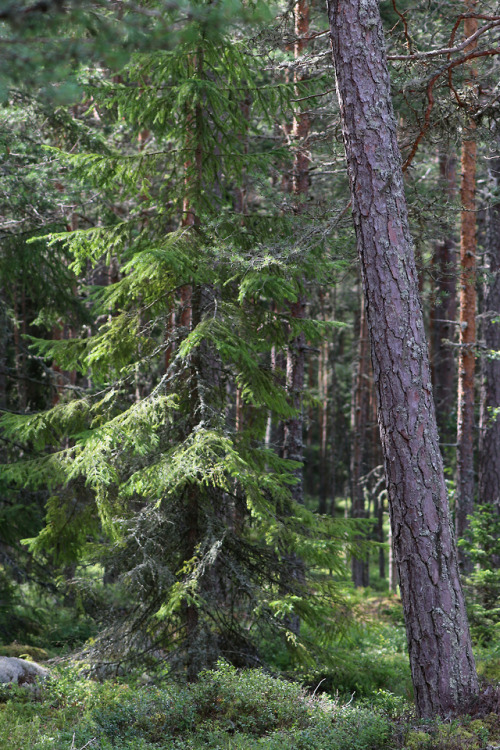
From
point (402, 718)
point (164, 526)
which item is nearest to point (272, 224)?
point (164, 526)

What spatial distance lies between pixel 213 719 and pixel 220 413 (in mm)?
3223

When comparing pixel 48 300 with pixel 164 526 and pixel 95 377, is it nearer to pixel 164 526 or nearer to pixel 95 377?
pixel 95 377

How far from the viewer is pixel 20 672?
670 centimetres

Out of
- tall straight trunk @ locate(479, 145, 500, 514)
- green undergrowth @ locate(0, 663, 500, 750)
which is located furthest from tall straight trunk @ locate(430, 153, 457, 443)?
green undergrowth @ locate(0, 663, 500, 750)

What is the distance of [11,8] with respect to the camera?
2.94 meters

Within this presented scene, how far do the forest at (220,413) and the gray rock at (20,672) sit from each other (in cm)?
3

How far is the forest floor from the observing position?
4.68 meters

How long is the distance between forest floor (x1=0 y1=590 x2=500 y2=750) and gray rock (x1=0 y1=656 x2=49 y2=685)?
0.30 meters

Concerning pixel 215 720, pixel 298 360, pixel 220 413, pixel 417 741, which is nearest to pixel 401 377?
pixel 220 413

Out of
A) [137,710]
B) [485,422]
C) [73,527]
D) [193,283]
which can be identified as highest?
[193,283]

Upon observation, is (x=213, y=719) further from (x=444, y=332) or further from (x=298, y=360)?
(x=444, y=332)

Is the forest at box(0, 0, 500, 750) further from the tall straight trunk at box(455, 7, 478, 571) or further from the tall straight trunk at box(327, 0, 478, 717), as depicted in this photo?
the tall straight trunk at box(455, 7, 478, 571)

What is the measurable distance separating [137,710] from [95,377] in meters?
3.91

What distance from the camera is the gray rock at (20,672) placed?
21.4ft
